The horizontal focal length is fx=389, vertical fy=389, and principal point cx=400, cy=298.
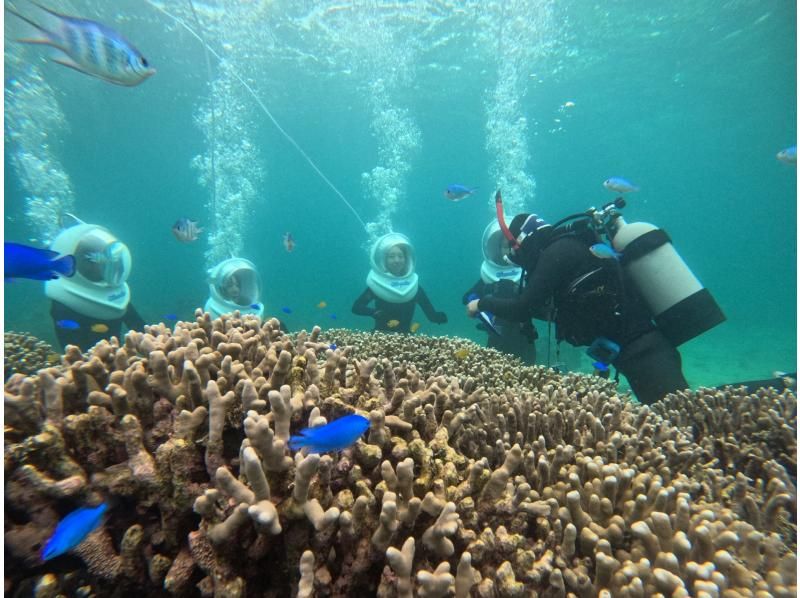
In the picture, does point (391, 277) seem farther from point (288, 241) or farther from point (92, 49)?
point (92, 49)

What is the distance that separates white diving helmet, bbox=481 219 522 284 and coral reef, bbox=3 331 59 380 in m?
7.75

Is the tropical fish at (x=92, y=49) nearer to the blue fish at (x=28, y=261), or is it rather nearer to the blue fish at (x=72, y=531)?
the blue fish at (x=28, y=261)

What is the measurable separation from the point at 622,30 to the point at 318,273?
223ft

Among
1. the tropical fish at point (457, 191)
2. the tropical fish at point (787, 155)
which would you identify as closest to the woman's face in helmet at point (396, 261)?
the tropical fish at point (457, 191)

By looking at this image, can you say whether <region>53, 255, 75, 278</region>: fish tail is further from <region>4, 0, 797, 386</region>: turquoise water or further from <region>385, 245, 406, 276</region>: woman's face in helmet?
<region>4, 0, 797, 386</region>: turquoise water

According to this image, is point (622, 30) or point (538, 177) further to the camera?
point (538, 177)

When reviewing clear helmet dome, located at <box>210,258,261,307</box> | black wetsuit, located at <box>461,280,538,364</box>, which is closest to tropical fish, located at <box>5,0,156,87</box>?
clear helmet dome, located at <box>210,258,261,307</box>

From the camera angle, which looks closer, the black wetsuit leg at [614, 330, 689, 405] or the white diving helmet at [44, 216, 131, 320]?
the black wetsuit leg at [614, 330, 689, 405]

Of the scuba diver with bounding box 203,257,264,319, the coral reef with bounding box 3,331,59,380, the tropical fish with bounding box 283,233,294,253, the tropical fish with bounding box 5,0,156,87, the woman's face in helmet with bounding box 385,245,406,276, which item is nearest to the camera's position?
the tropical fish with bounding box 5,0,156,87

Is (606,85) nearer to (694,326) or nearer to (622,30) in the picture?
(622,30)

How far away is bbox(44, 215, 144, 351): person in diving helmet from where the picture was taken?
7273 mm

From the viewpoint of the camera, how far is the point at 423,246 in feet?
466

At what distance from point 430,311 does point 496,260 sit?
2137 mm

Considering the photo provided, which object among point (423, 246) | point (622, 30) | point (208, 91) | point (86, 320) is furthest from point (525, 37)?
point (423, 246)
